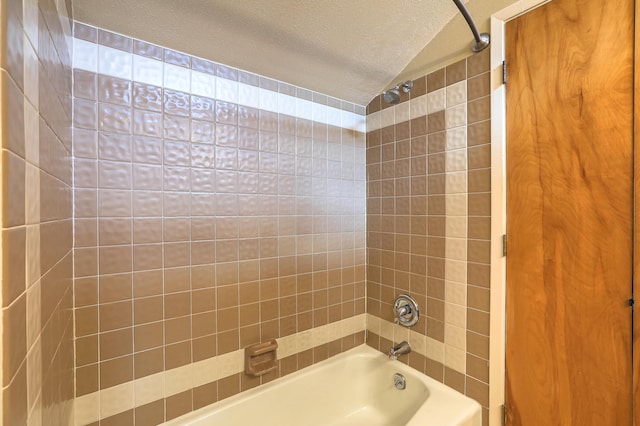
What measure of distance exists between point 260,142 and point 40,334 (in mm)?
1192

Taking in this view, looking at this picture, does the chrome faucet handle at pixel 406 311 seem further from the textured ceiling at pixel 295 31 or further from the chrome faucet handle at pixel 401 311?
the textured ceiling at pixel 295 31

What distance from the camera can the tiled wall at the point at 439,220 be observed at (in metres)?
1.37

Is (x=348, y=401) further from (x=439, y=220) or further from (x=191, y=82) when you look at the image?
(x=191, y=82)

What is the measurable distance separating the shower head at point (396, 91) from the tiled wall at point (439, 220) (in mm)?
44

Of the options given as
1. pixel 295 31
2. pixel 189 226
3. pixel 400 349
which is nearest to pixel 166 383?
pixel 189 226

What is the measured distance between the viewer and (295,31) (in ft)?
4.57

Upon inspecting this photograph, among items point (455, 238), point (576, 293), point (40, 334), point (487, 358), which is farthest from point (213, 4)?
point (487, 358)

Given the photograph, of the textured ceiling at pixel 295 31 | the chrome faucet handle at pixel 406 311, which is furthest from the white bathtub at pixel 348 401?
the textured ceiling at pixel 295 31

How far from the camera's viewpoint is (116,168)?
3.92 ft

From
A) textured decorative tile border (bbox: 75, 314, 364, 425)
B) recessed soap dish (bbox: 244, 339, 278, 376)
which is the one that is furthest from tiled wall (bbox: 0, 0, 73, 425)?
recessed soap dish (bbox: 244, 339, 278, 376)

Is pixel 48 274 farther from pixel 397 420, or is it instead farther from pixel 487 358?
pixel 397 420

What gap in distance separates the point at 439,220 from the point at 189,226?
1297mm

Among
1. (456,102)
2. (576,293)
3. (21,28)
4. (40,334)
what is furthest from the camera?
(456,102)

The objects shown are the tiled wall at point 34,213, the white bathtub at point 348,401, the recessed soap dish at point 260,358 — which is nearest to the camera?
the tiled wall at point 34,213
